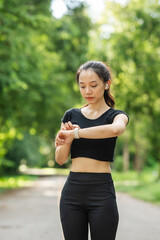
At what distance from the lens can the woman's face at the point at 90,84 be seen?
2.65 meters

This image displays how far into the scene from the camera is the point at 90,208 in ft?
8.50

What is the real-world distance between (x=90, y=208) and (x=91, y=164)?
29 cm

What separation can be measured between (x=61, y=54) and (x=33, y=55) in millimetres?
5393

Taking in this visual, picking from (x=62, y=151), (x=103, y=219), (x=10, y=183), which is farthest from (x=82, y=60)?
(x=103, y=219)

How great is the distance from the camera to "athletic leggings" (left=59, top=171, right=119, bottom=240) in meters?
2.56

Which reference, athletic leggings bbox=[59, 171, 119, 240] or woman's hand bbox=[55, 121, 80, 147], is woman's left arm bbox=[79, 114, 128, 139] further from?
athletic leggings bbox=[59, 171, 119, 240]

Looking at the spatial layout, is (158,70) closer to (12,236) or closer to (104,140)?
(12,236)

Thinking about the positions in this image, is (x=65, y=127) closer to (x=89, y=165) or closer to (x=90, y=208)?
(x=89, y=165)

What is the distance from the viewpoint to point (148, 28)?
670 inches

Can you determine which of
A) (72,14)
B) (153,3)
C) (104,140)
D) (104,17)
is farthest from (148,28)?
(104,140)

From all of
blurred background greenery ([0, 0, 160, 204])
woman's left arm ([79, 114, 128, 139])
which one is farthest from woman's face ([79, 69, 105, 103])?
blurred background greenery ([0, 0, 160, 204])

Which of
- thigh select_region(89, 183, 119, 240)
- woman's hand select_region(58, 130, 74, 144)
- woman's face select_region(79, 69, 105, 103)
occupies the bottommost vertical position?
thigh select_region(89, 183, 119, 240)

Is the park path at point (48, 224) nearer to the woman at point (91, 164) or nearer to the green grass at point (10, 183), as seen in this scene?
the woman at point (91, 164)

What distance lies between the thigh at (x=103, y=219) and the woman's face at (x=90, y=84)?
680mm
